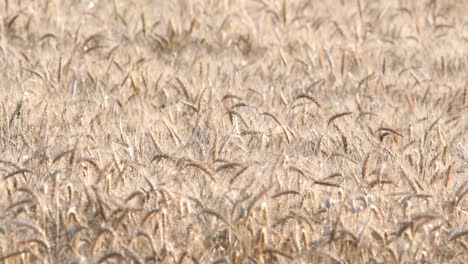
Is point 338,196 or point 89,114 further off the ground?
point 89,114

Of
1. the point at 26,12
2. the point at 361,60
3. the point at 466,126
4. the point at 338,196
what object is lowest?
the point at 338,196

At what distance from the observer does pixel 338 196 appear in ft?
14.9

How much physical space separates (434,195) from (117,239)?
4.57 ft

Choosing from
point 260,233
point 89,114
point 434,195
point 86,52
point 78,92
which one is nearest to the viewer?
point 260,233

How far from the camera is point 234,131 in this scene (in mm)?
5242

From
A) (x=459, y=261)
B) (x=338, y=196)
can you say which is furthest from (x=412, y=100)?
(x=459, y=261)

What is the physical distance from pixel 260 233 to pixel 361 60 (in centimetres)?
314

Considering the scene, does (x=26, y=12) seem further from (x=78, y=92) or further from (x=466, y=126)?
(x=466, y=126)

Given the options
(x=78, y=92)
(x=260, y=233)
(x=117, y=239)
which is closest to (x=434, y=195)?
(x=260, y=233)

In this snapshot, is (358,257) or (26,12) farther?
(26,12)

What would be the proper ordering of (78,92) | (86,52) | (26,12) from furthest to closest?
(26,12) → (86,52) → (78,92)

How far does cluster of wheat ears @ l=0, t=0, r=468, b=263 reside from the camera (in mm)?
4016

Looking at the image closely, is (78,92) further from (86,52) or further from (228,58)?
(228,58)

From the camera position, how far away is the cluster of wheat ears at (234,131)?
158 inches
